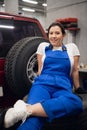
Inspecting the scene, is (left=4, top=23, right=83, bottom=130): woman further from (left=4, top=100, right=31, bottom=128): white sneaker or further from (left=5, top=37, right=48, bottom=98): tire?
(left=5, top=37, right=48, bottom=98): tire

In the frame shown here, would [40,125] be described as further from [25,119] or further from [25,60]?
[25,60]

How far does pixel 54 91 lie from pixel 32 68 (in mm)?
647

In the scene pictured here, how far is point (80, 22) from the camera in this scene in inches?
278

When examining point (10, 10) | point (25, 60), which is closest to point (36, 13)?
point (10, 10)

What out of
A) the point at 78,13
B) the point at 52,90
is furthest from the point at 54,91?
the point at 78,13

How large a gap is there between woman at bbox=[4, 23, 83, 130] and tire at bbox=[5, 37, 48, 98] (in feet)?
0.59

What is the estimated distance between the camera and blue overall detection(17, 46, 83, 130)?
228 centimetres

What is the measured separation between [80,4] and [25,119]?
216 inches

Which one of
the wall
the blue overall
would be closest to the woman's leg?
the blue overall

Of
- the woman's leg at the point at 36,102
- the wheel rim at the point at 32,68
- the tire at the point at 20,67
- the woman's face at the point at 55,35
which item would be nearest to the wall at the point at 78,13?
the wheel rim at the point at 32,68

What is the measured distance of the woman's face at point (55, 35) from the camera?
2.88 meters

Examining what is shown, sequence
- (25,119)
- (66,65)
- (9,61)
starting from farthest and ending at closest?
(9,61) < (66,65) < (25,119)

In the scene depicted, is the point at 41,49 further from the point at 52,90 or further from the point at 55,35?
the point at 52,90

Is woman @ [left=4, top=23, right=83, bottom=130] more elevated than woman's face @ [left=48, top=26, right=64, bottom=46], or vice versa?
woman's face @ [left=48, top=26, right=64, bottom=46]
